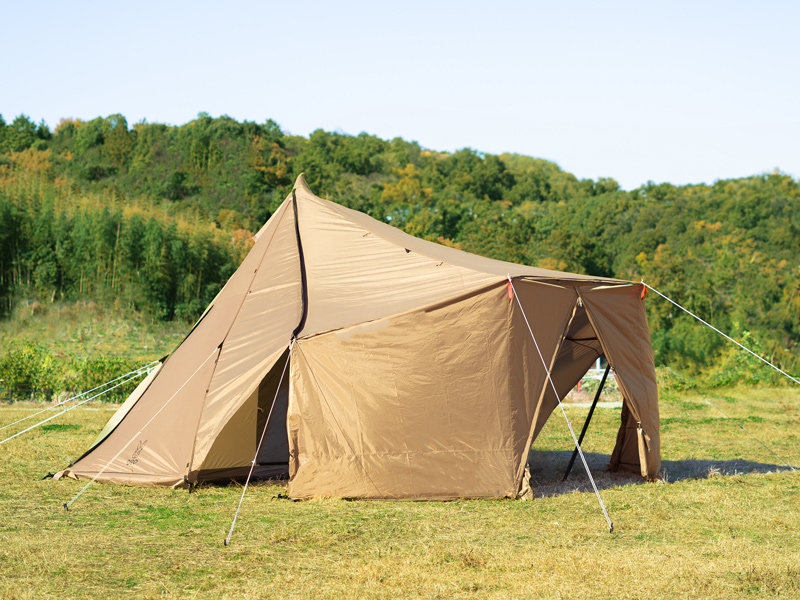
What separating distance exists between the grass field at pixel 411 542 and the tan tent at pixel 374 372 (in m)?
0.33

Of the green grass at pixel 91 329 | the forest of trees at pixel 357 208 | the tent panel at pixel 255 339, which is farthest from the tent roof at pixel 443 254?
the green grass at pixel 91 329

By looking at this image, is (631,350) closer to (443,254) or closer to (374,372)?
(443,254)

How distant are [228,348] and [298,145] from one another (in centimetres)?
5874

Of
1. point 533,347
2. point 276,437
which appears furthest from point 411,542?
point 276,437

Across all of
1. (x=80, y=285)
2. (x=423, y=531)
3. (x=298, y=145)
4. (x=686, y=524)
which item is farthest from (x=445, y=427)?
(x=298, y=145)

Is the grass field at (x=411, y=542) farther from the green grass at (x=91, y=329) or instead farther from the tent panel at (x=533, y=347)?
the green grass at (x=91, y=329)

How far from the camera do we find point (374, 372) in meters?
7.54

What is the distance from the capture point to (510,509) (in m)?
6.96

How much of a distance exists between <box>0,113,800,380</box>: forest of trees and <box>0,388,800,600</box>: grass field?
52.8 feet

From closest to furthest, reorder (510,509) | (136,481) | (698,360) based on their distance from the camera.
Answer: (510,509)
(136,481)
(698,360)

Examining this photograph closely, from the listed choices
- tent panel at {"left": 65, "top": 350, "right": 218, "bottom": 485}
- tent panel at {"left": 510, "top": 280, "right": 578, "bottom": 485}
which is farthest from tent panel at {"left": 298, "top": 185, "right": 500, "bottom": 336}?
tent panel at {"left": 65, "top": 350, "right": 218, "bottom": 485}

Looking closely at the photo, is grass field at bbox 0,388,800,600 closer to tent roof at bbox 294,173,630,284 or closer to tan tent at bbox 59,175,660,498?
tan tent at bbox 59,175,660,498

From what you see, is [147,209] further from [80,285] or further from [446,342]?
[446,342]

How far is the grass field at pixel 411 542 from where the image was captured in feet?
15.5
